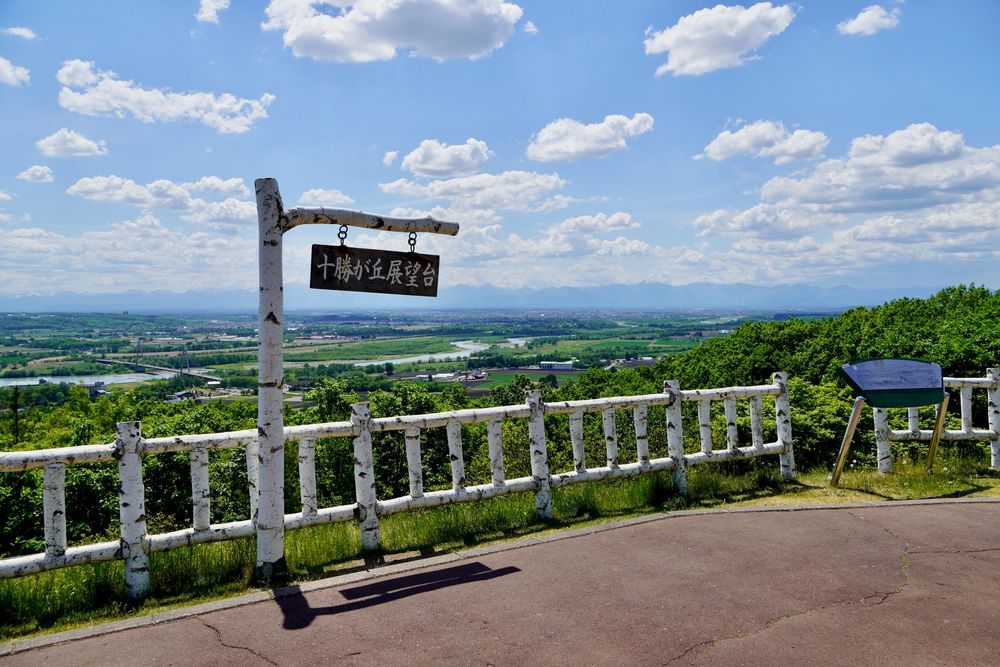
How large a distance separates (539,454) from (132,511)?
3.84 metres

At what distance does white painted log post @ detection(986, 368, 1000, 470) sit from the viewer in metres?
9.61

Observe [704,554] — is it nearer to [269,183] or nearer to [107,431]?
[269,183]

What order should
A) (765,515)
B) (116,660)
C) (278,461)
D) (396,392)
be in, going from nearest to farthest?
(116,660), (278,461), (765,515), (396,392)

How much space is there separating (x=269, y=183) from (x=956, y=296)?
18.5 metres

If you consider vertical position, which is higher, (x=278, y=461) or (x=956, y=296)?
(x=956, y=296)

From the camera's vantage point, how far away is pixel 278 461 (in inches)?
228

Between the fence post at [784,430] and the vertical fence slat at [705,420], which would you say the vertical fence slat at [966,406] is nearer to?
the fence post at [784,430]

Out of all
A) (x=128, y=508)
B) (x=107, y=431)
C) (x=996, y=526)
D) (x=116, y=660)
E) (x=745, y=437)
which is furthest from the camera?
(x=107, y=431)

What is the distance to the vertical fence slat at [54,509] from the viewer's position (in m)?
5.13

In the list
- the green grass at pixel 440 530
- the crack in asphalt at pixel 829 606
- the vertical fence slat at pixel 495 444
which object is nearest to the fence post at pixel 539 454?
the green grass at pixel 440 530

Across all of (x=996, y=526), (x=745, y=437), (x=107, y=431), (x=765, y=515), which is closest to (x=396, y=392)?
(x=107, y=431)

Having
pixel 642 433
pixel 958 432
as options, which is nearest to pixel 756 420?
pixel 642 433

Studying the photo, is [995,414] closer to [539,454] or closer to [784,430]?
[784,430]

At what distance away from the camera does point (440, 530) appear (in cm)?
689
